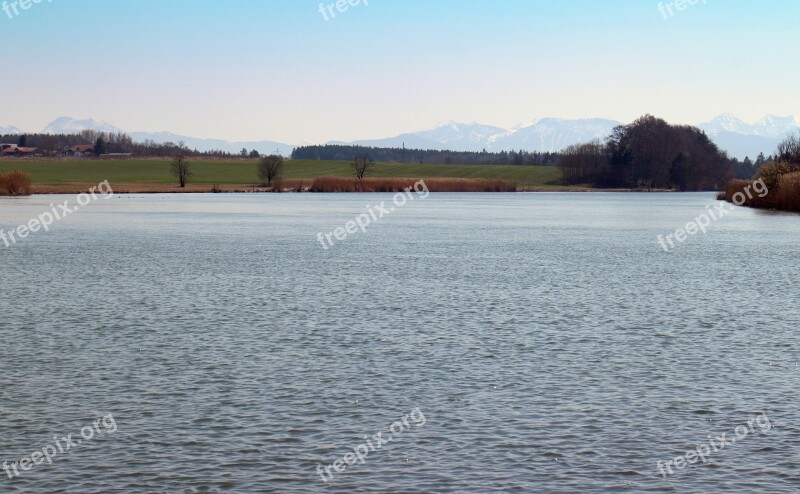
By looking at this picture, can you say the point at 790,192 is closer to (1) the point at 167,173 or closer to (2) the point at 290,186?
(2) the point at 290,186

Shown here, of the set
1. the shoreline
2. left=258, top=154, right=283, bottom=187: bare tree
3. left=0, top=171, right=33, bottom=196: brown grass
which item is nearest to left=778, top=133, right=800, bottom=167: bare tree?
the shoreline

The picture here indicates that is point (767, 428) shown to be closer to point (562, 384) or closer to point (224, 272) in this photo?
point (562, 384)

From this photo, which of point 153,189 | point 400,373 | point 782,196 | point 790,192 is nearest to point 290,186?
point 153,189

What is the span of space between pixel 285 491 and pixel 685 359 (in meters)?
9.36

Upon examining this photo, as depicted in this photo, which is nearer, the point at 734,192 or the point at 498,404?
the point at 498,404

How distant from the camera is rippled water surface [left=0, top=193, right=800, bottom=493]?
444 inches

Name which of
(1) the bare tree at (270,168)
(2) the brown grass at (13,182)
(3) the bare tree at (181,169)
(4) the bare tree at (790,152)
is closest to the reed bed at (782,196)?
(4) the bare tree at (790,152)

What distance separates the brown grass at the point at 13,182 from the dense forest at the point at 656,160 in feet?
309

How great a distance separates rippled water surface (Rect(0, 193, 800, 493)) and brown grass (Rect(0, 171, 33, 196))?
72437mm

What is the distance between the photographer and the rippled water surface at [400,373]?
444 inches

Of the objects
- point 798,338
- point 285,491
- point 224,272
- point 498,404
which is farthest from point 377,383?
point 224,272

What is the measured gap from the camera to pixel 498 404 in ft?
46.4

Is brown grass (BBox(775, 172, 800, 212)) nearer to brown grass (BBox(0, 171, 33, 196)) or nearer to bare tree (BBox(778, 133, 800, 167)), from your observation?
bare tree (BBox(778, 133, 800, 167))

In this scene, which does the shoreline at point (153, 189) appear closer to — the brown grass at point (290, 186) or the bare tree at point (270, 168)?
the brown grass at point (290, 186)
